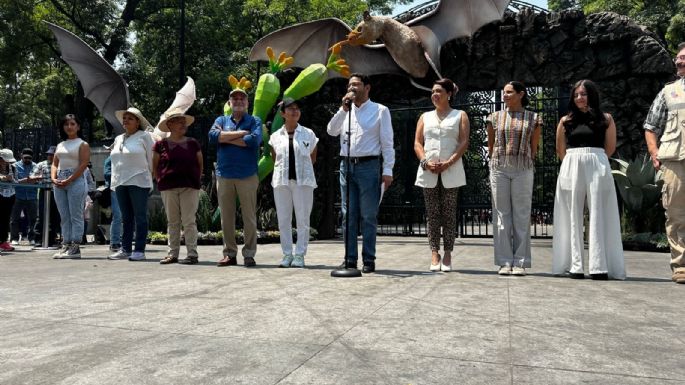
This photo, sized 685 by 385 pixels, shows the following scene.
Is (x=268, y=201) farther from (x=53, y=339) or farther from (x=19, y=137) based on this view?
(x=53, y=339)

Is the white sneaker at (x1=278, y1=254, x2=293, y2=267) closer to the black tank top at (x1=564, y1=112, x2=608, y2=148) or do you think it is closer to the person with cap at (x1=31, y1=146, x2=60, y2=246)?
the black tank top at (x1=564, y1=112, x2=608, y2=148)

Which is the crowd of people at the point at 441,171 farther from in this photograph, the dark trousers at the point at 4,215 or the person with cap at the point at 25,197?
the person with cap at the point at 25,197

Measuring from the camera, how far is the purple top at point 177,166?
5.89 metres

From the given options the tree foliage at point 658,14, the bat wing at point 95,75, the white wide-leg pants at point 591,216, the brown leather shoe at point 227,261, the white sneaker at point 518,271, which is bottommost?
the white sneaker at point 518,271

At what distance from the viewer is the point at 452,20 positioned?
10.4 meters

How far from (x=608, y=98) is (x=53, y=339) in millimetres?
10070

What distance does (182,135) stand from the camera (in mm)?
6156

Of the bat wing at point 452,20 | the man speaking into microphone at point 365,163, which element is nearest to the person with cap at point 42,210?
the man speaking into microphone at point 365,163

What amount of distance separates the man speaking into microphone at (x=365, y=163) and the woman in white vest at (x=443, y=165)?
1.18ft

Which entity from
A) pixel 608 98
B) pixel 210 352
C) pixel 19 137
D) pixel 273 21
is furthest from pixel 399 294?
pixel 273 21

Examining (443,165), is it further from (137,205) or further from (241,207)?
(137,205)

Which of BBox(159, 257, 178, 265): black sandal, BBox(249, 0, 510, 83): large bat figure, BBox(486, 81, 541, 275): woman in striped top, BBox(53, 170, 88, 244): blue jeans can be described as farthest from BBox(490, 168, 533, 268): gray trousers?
BBox(249, 0, 510, 83): large bat figure

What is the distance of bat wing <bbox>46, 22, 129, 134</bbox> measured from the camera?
1205 centimetres

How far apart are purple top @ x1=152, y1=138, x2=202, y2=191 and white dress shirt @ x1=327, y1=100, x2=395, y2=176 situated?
5.90 feet
